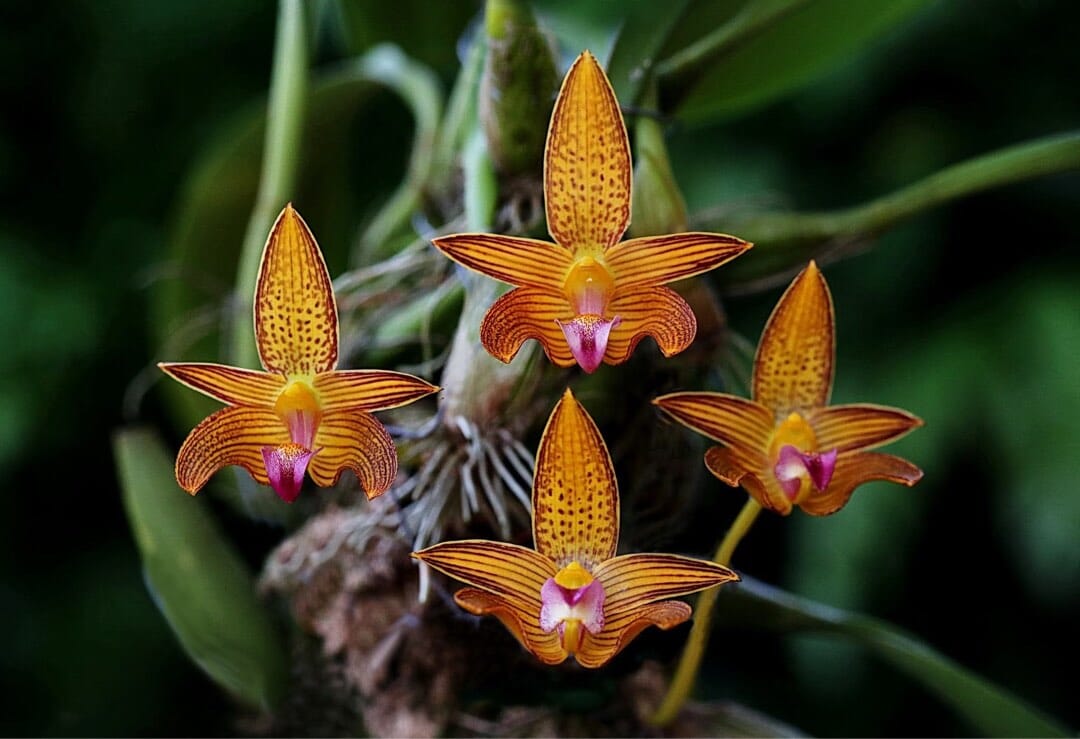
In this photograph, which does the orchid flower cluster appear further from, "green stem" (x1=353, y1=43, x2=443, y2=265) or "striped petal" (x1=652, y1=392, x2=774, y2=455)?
"green stem" (x1=353, y1=43, x2=443, y2=265)

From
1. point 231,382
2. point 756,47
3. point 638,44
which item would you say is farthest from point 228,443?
point 756,47

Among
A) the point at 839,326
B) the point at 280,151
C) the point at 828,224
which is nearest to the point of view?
the point at 828,224

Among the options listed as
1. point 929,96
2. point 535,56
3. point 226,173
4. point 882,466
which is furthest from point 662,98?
point 929,96

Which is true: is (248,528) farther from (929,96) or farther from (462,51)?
(929,96)

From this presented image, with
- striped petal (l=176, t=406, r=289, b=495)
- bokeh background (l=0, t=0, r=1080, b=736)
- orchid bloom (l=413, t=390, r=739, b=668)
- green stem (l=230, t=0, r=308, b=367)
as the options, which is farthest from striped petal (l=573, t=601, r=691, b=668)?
bokeh background (l=0, t=0, r=1080, b=736)

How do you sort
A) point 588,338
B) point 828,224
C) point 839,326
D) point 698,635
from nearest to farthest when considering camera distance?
1. point 588,338
2. point 698,635
3. point 828,224
4. point 839,326

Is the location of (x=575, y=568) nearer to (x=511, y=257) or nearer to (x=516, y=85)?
(x=511, y=257)

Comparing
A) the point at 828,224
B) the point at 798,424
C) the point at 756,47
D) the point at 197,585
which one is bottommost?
the point at 197,585
